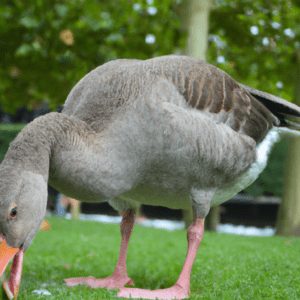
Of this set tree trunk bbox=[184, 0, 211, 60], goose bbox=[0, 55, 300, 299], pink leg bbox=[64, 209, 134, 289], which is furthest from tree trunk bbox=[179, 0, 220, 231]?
pink leg bbox=[64, 209, 134, 289]

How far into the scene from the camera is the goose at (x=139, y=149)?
2758 millimetres

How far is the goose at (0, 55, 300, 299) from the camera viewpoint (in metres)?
2.76

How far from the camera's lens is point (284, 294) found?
3.37 m

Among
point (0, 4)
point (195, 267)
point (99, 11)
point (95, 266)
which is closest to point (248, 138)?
point (195, 267)

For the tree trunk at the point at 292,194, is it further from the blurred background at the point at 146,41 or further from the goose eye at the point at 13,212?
the goose eye at the point at 13,212

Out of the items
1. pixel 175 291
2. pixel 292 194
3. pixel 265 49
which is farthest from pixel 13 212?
pixel 292 194

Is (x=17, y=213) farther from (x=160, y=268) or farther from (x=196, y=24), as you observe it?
(x=196, y=24)

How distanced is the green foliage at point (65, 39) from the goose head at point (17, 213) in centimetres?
508

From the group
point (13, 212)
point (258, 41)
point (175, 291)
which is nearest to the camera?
point (13, 212)

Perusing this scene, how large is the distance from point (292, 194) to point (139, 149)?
8.16 meters

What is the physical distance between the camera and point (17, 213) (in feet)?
8.68

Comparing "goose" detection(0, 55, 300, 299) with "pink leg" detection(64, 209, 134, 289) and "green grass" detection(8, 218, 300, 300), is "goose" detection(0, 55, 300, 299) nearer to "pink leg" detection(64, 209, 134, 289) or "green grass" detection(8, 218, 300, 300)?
"pink leg" detection(64, 209, 134, 289)

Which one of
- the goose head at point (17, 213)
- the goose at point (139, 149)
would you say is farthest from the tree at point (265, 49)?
the goose head at point (17, 213)

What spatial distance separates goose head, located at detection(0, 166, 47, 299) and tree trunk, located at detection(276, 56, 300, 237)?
882 cm
